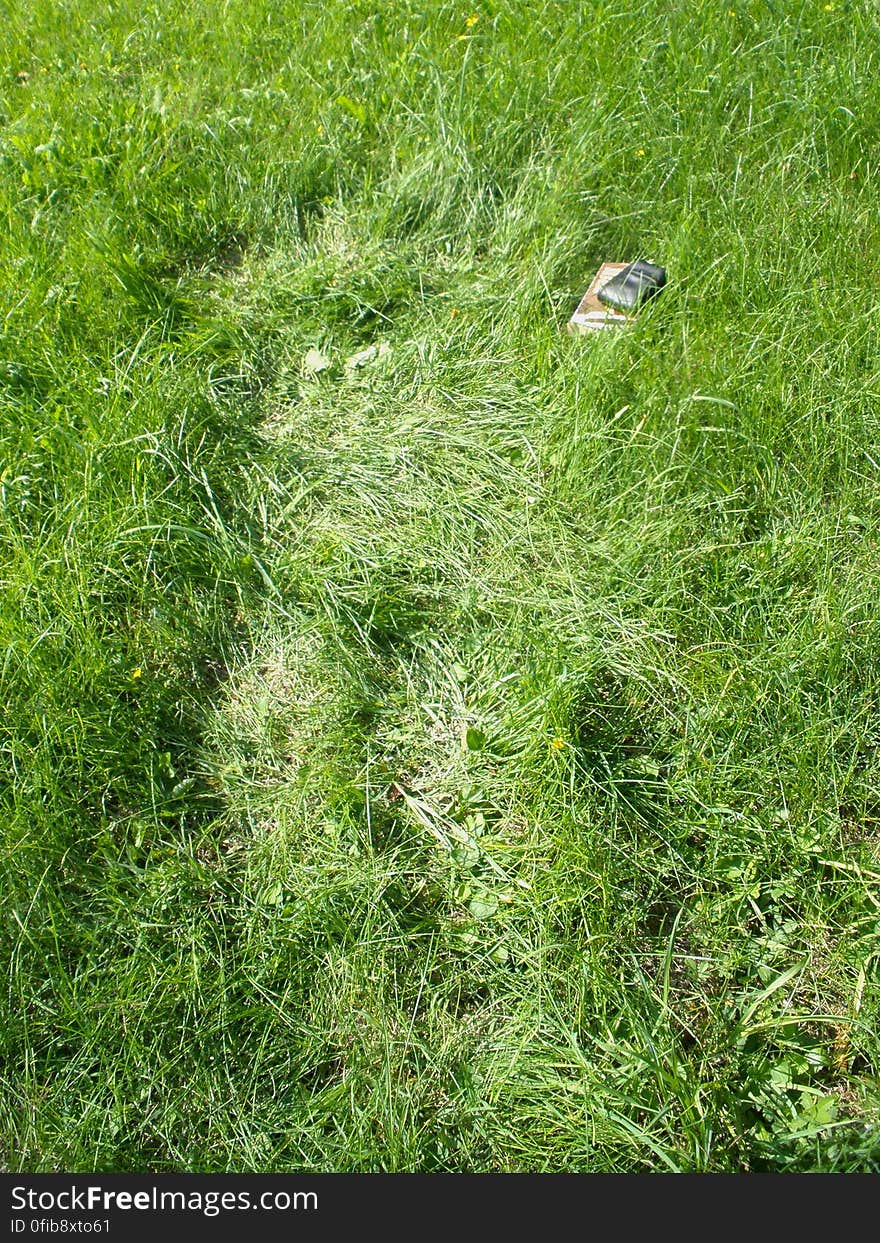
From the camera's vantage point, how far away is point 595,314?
11.4ft

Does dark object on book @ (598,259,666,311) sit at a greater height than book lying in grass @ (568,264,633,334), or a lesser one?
greater

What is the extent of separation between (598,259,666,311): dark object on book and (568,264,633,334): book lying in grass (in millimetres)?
28

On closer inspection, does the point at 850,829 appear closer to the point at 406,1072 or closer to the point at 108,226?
the point at 406,1072

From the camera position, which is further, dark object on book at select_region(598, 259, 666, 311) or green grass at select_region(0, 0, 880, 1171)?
dark object on book at select_region(598, 259, 666, 311)

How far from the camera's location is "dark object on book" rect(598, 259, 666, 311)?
3.44 metres

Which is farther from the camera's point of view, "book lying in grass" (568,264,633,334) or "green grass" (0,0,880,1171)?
"book lying in grass" (568,264,633,334)

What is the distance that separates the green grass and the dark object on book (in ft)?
0.22

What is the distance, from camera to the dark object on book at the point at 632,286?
344 centimetres

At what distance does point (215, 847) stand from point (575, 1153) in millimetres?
1046

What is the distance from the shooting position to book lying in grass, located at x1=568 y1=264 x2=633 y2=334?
11.2 feet

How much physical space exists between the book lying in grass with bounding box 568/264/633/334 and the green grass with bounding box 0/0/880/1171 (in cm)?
8

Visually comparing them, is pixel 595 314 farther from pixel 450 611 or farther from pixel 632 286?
pixel 450 611

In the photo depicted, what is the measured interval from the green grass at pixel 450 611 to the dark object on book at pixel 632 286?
2.7 inches

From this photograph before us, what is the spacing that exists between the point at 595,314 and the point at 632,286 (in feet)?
0.50
